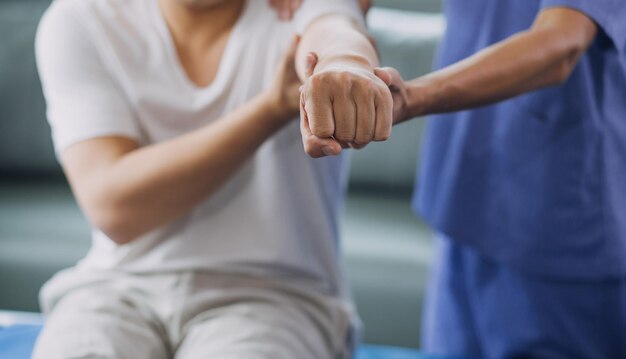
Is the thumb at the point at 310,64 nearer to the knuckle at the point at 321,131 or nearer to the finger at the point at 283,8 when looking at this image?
the knuckle at the point at 321,131

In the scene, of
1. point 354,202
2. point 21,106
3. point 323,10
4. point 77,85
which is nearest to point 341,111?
point 323,10

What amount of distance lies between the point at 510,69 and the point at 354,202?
4.64 feet

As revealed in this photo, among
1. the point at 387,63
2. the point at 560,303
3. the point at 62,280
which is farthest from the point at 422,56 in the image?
the point at 62,280

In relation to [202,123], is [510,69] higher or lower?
higher

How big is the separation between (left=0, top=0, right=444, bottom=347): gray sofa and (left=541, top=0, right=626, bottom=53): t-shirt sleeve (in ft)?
3.66

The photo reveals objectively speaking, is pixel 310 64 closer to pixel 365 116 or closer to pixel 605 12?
pixel 365 116

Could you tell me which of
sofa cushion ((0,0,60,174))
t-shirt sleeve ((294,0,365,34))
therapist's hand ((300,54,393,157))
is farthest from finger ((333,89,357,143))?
sofa cushion ((0,0,60,174))

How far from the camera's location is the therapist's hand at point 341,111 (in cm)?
66

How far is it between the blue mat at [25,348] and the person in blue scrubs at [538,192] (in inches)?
4.2

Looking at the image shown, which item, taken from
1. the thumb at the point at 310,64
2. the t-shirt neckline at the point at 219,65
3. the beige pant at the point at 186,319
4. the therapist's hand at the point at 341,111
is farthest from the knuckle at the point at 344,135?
the t-shirt neckline at the point at 219,65

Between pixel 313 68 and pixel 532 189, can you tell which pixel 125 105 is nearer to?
pixel 313 68

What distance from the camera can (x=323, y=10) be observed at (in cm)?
98

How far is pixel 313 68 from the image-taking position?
78 cm

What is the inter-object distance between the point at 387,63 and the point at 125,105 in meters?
1.26
